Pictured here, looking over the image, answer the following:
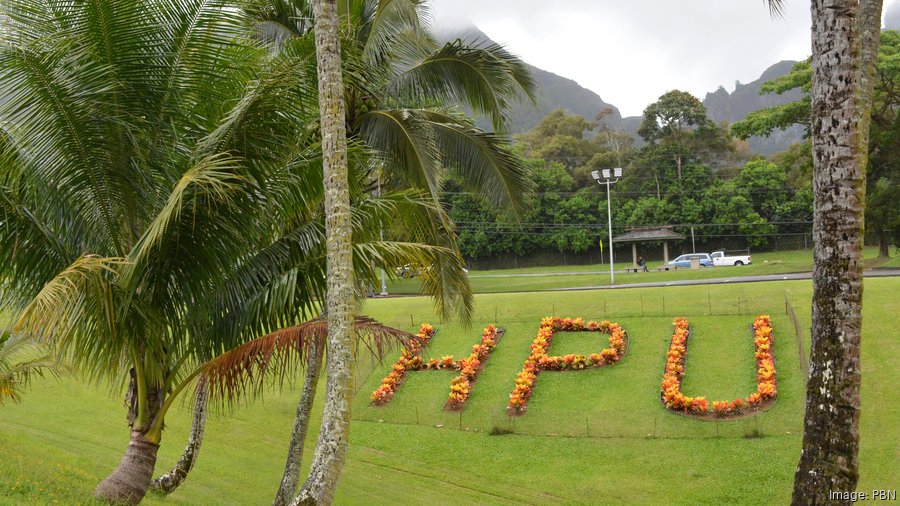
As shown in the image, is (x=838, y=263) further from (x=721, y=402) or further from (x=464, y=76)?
(x=721, y=402)

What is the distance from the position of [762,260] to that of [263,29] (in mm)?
44140

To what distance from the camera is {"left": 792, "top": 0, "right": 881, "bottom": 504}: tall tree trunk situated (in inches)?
256

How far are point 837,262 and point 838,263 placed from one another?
0.01 metres

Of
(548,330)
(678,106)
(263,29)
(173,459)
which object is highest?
(678,106)

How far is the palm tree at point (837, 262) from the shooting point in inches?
257

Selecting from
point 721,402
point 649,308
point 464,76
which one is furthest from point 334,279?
point 649,308

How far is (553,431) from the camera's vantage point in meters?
14.2

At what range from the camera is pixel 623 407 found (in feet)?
48.0

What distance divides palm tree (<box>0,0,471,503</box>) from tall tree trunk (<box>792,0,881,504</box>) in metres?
3.76

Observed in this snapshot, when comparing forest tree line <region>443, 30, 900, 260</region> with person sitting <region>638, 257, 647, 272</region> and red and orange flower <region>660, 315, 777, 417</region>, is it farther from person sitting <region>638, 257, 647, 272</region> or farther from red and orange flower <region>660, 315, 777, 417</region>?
red and orange flower <region>660, 315, 777, 417</region>

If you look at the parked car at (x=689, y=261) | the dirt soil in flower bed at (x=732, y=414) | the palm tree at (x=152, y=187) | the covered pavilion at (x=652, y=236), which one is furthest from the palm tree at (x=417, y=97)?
the parked car at (x=689, y=261)

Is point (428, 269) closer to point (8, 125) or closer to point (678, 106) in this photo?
point (8, 125)

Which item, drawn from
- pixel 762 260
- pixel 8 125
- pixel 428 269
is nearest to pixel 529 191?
pixel 428 269

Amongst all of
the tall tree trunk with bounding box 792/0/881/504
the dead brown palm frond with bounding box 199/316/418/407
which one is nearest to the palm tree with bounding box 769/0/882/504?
the tall tree trunk with bounding box 792/0/881/504
